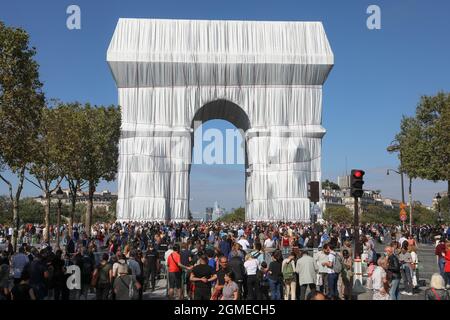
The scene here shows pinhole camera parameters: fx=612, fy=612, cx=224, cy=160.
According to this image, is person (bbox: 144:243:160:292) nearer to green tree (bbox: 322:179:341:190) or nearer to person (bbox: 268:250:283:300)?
person (bbox: 268:250:283:300)

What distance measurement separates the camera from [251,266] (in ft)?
43.2

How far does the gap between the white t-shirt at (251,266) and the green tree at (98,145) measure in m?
24.1

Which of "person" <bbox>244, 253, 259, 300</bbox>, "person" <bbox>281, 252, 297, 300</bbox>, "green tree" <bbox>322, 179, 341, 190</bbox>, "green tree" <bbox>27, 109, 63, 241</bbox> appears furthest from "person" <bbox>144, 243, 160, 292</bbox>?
"green tree" <bbox>322, 179, 341, 190</bbox>

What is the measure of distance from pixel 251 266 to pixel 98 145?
26930 millimetres

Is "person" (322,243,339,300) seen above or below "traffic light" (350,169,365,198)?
below

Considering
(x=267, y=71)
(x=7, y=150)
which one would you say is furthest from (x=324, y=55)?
(x=7, y=150)

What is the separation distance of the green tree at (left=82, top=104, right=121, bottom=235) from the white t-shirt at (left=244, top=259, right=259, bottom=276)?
79.0 ft

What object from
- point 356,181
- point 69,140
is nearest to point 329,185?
point 69,140

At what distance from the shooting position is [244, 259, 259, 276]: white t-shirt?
13102 millimetres

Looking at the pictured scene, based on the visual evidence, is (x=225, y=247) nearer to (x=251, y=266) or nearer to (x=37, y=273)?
(x=251, y=266)
